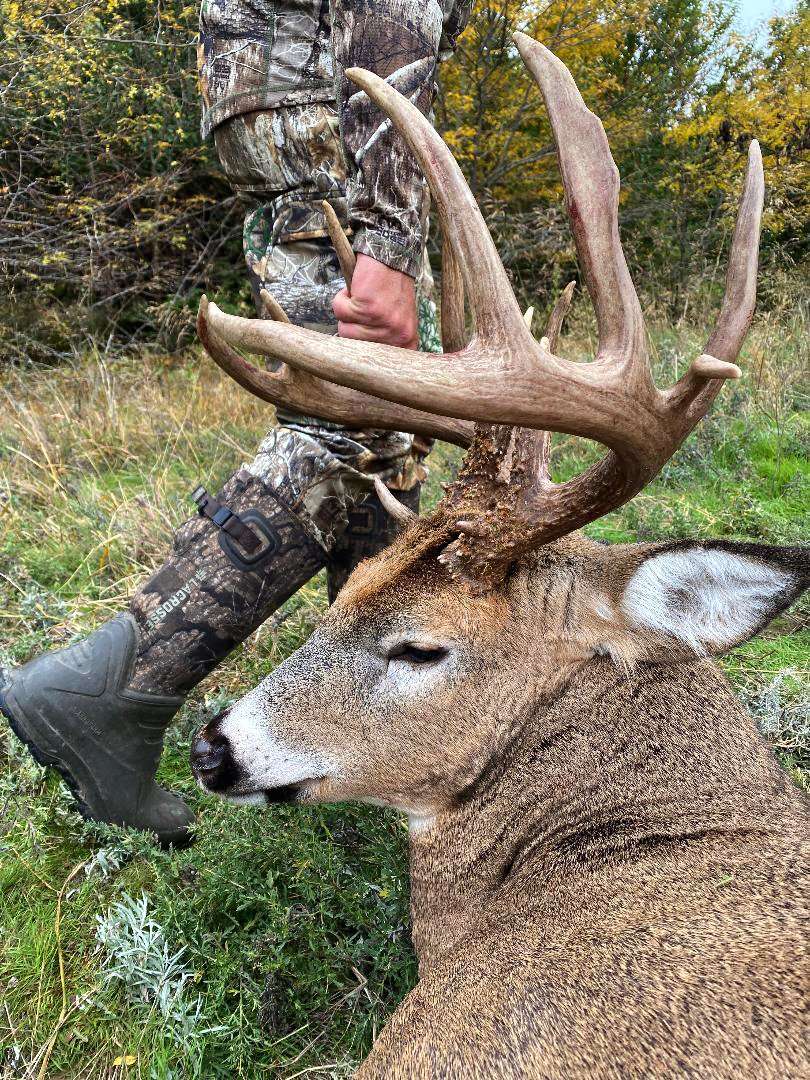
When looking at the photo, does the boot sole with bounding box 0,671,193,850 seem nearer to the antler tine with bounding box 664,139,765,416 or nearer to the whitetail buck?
the whitetail buck

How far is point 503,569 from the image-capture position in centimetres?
219

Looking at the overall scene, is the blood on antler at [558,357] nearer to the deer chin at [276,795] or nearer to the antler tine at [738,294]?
the antler tine at [738,294]

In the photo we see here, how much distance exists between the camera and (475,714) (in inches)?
87.2

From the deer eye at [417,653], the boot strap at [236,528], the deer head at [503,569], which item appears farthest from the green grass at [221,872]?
the boot strap at [236,528]

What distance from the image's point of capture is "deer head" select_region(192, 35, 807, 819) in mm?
1775

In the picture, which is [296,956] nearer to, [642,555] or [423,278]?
[642,555]

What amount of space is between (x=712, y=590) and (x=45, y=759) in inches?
81.7

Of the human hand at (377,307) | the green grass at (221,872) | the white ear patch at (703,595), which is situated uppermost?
the human hand at (377,307)

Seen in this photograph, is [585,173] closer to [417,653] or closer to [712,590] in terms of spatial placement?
[712,590]

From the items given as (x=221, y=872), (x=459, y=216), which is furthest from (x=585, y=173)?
(x=221, y=872)

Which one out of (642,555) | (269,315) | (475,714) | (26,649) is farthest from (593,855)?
(26,649)

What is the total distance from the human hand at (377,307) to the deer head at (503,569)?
0.15m

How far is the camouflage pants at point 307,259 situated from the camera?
2930 millimetres

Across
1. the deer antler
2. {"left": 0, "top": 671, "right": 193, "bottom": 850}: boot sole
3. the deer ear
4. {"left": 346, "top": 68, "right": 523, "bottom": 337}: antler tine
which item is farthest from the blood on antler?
{"left": 0, "top": 671, "right": 193, "bottom": 850}: boot sole
